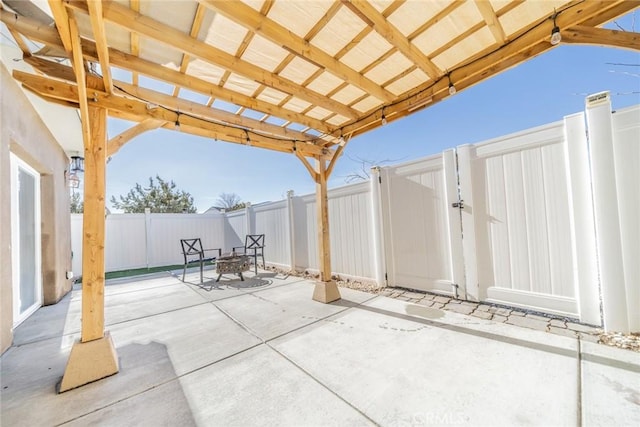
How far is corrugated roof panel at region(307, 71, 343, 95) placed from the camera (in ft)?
7.59

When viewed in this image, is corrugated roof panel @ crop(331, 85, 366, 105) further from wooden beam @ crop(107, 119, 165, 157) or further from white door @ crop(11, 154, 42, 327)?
white door @ crop(11, 154, 42, 327)

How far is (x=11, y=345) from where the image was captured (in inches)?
97.5

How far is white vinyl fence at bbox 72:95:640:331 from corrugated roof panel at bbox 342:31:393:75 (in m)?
1.94

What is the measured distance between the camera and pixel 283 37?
67.7 inches

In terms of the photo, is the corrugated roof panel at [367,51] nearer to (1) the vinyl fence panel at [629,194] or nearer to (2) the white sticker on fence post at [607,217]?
(2) the white sticker on fence post at [607,217]

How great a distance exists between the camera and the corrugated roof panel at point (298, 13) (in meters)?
1.54

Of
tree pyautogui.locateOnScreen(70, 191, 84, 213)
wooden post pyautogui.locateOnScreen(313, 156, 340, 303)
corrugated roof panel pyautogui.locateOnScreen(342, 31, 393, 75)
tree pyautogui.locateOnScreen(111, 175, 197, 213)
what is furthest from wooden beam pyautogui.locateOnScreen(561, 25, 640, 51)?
tree pyautogui.locateOnScreen(70, 191, 84, 213)

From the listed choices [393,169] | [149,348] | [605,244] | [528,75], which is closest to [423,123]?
[528,75]

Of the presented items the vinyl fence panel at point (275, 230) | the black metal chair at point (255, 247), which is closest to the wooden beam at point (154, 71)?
the vinyl fence panel at point (275, 230)

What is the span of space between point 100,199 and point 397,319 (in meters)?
3.20

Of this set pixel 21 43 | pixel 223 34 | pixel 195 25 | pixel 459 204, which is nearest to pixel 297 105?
pixel 223 34

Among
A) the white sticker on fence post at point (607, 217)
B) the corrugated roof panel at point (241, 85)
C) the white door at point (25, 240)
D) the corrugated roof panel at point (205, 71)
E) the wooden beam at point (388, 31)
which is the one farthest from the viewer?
the white door at point (25, 240)

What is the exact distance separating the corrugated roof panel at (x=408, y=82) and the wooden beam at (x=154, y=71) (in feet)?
3.58

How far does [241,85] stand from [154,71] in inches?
28.5
